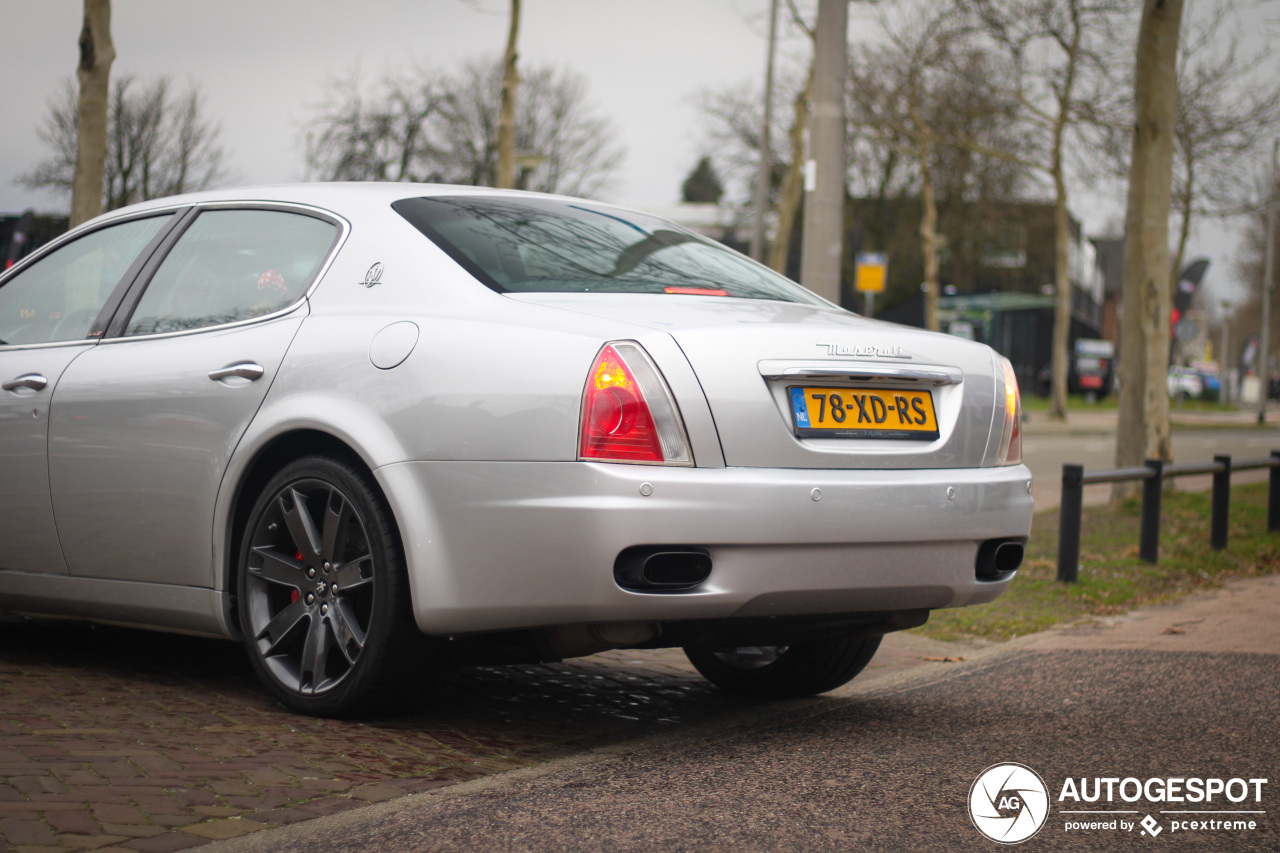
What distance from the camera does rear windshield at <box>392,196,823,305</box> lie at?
12.5 ft

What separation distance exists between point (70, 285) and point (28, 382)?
1.55ft

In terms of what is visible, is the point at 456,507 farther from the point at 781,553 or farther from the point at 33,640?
the point at 33,640

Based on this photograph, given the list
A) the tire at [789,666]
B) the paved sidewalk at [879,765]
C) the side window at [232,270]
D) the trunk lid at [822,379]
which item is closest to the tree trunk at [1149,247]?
the paved sidewalk at [879,765]

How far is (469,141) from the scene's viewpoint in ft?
136

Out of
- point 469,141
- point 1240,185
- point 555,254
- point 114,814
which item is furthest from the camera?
point 469,141

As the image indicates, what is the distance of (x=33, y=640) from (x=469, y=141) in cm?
3759

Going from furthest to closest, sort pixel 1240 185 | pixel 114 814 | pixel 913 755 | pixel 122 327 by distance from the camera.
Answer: pixel 1240 185 → pixel 122 327 → pixel 913 755 → pixel 114 814

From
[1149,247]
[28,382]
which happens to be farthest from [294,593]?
[1149,247]

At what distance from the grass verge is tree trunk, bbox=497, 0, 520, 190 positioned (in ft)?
34.1

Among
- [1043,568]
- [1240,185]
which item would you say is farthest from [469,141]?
[1043,568]

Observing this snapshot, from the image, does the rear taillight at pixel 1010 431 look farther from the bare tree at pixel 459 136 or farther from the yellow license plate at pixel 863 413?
the bare tree at pixel 459 136

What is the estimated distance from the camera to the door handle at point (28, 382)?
14.8ft

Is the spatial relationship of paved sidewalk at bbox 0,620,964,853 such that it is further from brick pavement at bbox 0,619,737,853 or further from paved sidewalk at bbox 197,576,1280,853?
paved sidewalk at bbox 197,576,1280,853

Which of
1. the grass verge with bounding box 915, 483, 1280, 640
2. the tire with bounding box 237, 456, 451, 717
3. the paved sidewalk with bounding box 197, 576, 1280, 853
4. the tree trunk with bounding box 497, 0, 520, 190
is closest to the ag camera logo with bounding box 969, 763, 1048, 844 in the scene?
the paved sidewalk with bounding box 197, 576, 1280, 853
